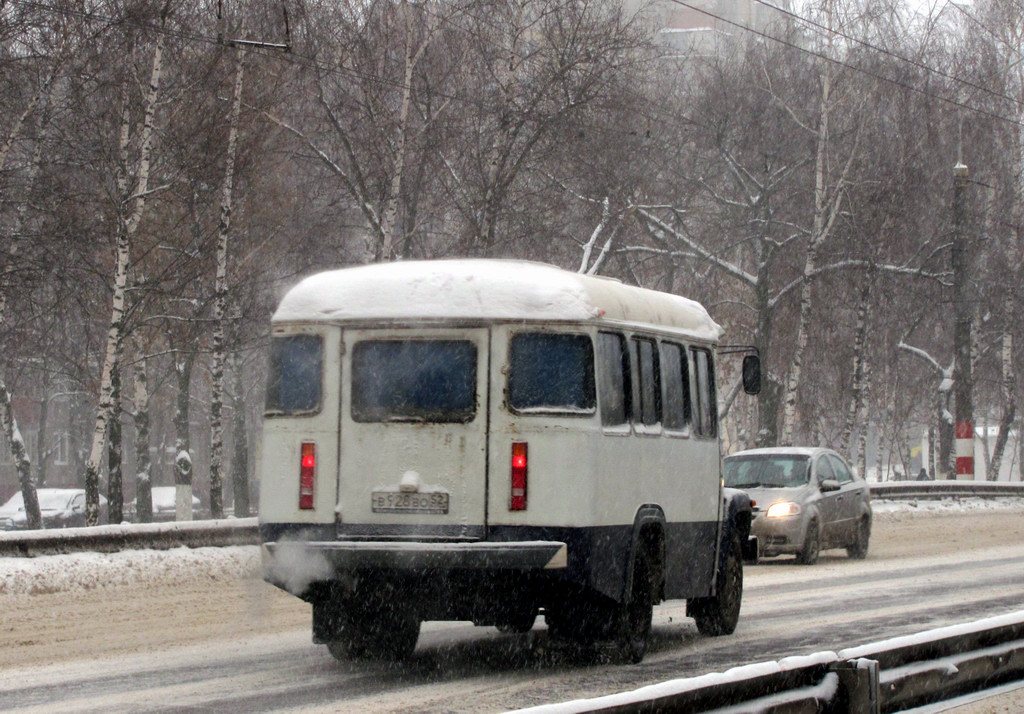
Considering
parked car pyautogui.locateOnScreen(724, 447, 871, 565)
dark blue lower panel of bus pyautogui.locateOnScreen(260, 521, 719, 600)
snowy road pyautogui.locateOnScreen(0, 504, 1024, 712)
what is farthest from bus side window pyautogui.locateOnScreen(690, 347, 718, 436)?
parked car pyautogui.locateOnScreen(724, 447, 871, 565)

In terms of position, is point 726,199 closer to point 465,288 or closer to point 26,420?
point 465,288

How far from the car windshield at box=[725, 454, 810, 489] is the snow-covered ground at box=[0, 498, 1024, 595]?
6.61 m

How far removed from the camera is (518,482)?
32.2 feet

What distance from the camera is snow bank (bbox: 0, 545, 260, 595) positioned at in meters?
15.3

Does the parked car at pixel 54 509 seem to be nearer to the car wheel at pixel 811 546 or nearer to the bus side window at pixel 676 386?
the car wheel at pixel 811 546

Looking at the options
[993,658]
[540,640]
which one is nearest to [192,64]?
[540,640]

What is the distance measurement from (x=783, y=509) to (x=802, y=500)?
1.14ft

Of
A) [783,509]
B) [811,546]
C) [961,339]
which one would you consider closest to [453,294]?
[783,509]

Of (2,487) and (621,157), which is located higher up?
(621,157)

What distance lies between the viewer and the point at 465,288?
33.1 feet

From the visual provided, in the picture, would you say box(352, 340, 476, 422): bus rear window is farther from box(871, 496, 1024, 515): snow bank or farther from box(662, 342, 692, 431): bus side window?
box(871, 496, 1024, 515): snow bank

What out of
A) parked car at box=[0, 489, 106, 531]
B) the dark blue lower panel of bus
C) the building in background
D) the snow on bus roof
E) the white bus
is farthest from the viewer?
parked car at box=[0, 489, 106, 531]

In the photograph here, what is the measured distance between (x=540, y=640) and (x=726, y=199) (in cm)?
3347

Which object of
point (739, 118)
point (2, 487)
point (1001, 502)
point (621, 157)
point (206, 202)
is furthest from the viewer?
point (2, 487)
